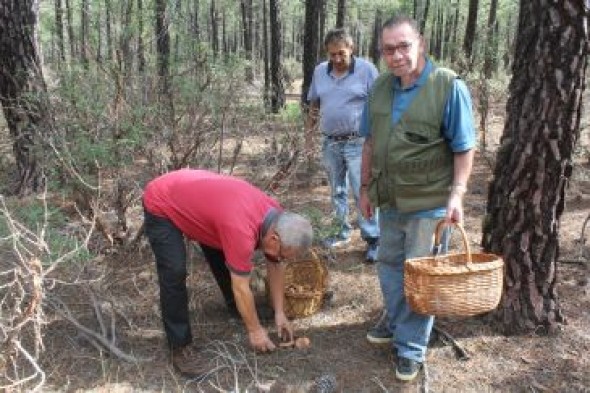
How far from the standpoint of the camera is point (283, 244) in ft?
9.80

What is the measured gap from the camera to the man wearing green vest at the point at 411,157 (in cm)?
301

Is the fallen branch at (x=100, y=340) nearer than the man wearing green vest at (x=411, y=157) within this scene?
No

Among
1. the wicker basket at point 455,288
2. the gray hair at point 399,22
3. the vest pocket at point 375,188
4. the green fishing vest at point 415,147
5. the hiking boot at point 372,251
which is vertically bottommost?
the hiking boot at point 372,251

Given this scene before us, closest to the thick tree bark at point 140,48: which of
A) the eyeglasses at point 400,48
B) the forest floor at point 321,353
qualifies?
the forest floor at point 321,353

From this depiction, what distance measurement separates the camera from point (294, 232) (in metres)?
2.96

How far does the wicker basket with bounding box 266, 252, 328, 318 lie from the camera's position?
13.2 ft

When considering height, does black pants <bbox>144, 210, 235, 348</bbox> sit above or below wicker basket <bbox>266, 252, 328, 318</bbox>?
above

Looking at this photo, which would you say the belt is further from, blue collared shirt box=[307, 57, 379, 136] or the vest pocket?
the vest pocket

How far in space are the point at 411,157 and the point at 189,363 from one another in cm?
173

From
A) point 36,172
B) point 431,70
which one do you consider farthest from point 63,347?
point 36,172

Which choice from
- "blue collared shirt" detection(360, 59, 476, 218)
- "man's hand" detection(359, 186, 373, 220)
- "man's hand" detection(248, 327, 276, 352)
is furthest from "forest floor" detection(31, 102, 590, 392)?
"blue collared shirt" detection(360, 59, 476, 218)

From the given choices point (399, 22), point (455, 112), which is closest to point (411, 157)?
point (455, 112)

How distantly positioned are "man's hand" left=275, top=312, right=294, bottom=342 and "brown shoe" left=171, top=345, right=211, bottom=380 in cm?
46

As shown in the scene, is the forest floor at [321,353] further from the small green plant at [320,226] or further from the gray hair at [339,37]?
the gray hair at [339,37]
